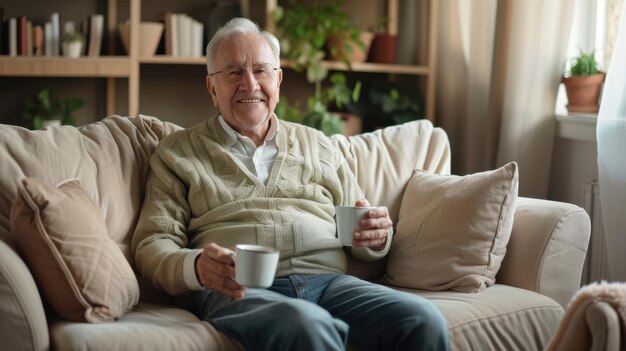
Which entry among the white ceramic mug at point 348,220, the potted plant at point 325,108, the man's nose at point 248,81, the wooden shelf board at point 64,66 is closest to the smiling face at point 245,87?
the man's nose at point 248,81

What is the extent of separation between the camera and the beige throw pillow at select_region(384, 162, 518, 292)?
219 centimetres

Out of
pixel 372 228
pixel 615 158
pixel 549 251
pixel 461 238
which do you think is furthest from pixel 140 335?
pixel 615 158

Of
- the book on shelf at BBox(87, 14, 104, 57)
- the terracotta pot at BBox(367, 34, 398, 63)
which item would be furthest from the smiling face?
the terracotta pot at BBox(367, 34, 398, 63)

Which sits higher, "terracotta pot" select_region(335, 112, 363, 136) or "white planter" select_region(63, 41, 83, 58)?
"white planter" select_region(63, 41, 83, 58)

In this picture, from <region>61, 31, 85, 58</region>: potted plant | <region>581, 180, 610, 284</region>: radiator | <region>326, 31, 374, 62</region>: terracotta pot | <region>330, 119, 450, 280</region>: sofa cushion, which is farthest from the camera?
<region>326, 31, 374, 62</region>: terracotta pot

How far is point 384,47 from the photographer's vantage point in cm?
420

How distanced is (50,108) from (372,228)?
7.63 ft

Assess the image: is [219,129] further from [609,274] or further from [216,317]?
[609,274]

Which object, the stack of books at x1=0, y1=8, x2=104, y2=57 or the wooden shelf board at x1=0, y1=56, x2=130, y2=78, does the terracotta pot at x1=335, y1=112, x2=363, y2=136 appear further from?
the stack of books at x1=0, y1=8, x2=104, y2=57

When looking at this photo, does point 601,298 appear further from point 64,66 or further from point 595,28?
point 64,66

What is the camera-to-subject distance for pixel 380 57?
4203 mm

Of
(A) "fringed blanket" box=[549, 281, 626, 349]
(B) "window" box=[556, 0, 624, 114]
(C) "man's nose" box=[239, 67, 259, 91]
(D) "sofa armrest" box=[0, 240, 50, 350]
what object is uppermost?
(B) "window" box=[556, 0, 624, 114]

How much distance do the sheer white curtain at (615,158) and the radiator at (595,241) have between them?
24 cm

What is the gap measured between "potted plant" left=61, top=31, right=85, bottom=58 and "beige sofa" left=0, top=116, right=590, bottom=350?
1.46 meters
